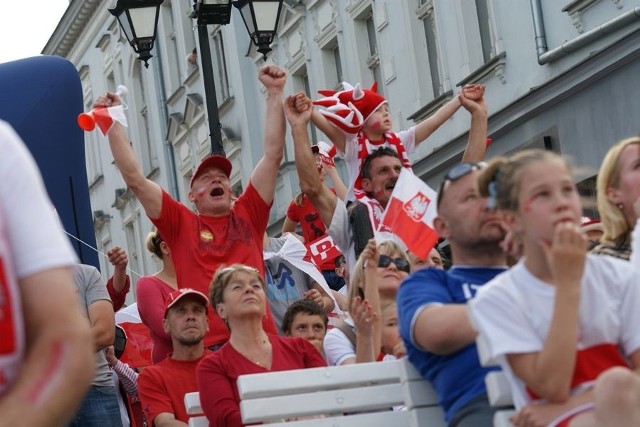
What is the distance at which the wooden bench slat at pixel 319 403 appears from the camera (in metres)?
5.71

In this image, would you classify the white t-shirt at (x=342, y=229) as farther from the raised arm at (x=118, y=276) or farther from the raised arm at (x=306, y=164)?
the raised arm at (x=118, y=276)

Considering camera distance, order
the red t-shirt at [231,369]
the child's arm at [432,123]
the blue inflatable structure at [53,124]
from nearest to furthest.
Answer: the red t-shirt at [231,369], the child's arm at [432,123], the blue inflatable structure at [53,124]

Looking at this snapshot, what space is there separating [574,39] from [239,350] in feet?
37.0

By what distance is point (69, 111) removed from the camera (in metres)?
12.5

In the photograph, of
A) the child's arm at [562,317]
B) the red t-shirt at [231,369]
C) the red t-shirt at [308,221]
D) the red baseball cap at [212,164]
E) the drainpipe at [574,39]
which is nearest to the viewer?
the child's arm at [562,317]

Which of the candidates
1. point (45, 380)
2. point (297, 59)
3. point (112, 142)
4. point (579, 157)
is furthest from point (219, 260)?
point (297, 59)

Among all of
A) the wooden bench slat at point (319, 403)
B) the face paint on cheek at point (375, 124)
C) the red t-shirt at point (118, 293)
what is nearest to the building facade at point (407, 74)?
the wooden bench slat at point (319, 403)

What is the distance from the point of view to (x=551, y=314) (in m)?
4.16

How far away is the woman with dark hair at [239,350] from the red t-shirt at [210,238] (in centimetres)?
115

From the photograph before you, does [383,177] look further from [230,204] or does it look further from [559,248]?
[559,248]

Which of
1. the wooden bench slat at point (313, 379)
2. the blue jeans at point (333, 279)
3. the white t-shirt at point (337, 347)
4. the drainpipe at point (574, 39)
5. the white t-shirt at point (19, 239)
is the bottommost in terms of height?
the white t-shirt at point (19, 239)

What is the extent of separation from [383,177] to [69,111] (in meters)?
5.03

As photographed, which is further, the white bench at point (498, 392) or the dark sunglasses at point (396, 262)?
the dark sunglasses at point (396, 262)

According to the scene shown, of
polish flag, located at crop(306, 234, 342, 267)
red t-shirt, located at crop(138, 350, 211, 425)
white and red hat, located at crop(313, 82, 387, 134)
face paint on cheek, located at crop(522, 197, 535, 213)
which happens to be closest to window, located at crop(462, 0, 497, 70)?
polish flag, located at crop(306, 234, 342, 267)
